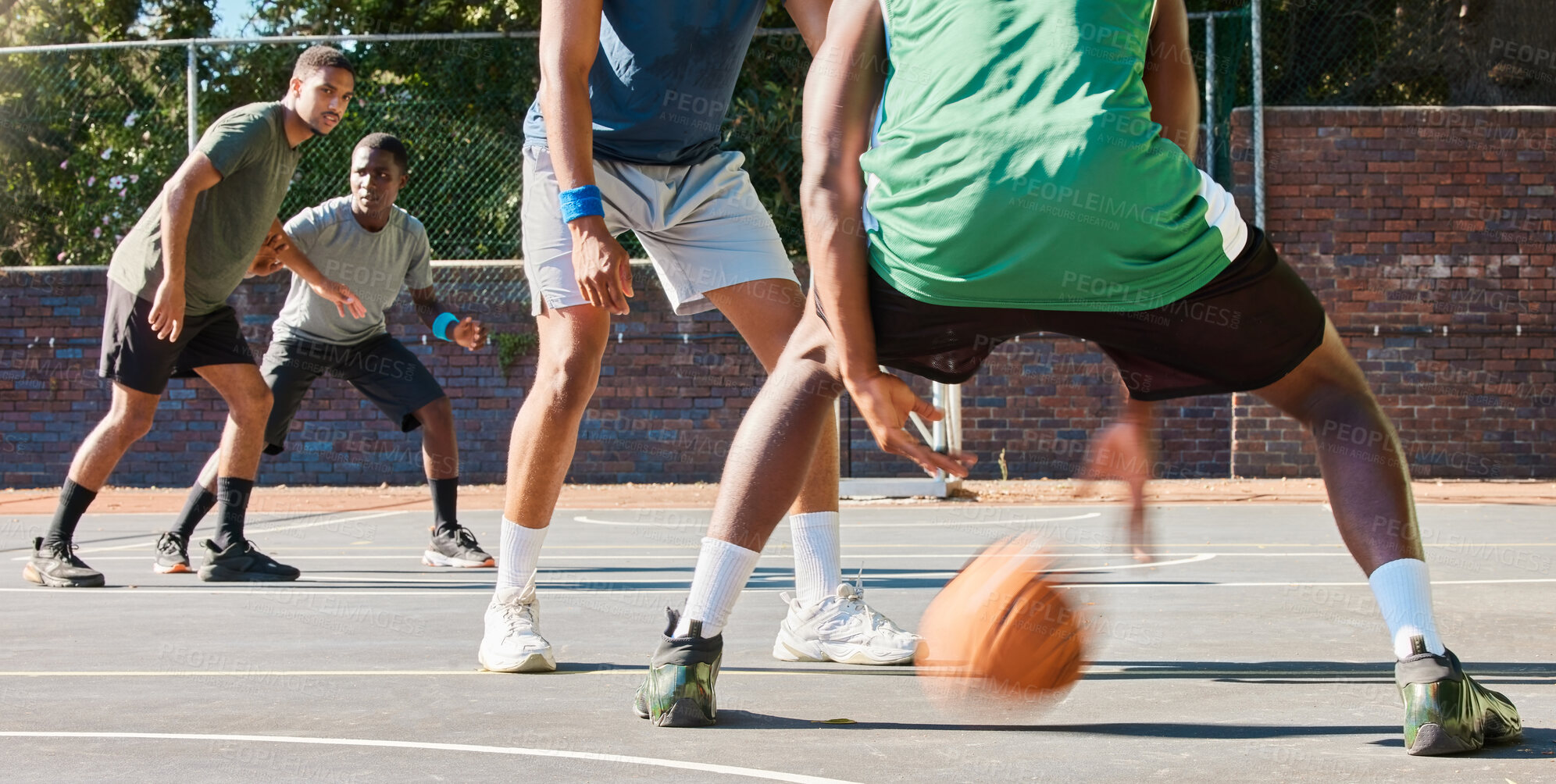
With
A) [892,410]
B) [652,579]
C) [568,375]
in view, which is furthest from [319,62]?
[892,410]

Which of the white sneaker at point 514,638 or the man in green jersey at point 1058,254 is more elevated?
the man in green jersey at point 1058,254

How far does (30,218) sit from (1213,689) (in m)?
13.7

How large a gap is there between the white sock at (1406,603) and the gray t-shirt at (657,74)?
6.85ft

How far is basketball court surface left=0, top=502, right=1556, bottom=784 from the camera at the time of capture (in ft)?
8.78

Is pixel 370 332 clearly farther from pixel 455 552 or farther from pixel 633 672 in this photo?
pixel 633 672

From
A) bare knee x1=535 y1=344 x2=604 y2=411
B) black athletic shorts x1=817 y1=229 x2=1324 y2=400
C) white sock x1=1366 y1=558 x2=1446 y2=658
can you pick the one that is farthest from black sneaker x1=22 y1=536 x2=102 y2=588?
white sock x1=1366 y1=558 x2=1446 y2=658

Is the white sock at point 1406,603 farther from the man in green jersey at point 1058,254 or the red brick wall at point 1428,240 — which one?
the red brick wall at point 1428,240

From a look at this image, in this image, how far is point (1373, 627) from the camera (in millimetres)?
4305

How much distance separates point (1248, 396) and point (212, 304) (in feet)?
27.5

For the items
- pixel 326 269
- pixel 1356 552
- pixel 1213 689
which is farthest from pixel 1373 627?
pixel 326 269

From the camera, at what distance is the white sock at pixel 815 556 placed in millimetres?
3844

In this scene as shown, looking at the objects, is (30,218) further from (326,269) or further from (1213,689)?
(1213,689)

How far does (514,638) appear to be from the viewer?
12.1ft

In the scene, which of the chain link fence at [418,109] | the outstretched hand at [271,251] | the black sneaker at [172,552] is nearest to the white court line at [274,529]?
the black sneaker at [172,552]
